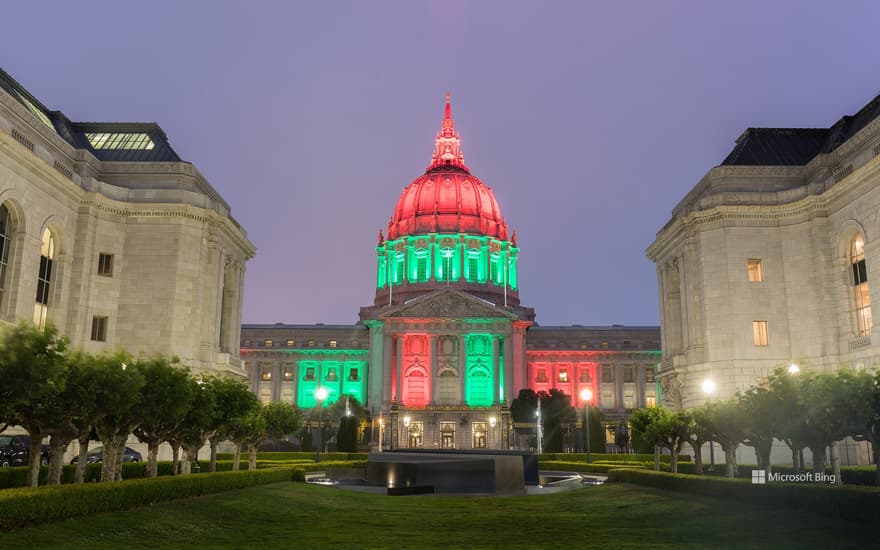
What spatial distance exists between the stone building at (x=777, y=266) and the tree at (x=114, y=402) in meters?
41.5

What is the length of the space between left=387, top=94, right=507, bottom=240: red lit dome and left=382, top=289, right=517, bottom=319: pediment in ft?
79.8

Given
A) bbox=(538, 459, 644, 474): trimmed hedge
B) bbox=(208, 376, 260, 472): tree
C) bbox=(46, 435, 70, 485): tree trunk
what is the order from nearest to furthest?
bbox=(46, 435, 70, 485): tree trunk → bbox=(208, 376, 260, 472): tree → bbox=(538, 459, 644, 474): trimmed hedge

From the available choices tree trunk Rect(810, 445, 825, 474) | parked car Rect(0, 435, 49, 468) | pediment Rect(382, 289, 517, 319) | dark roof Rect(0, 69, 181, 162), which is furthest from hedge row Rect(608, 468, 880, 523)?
A: pediment Rect(382, 289, 517, 319)

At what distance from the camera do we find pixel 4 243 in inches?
1848

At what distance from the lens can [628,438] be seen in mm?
Result: 100312

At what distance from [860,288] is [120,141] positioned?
191 ft

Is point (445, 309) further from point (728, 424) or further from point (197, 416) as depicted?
point (197, 416)

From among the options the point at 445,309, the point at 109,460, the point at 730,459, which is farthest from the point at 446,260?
the point at 109,460

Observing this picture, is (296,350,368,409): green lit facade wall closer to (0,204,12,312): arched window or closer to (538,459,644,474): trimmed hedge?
(538,459,644,474): trimmed hedge

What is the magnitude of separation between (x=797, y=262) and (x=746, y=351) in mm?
7450

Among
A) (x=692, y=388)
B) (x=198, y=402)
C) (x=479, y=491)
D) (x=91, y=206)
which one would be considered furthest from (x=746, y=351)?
(x=91, y=206)

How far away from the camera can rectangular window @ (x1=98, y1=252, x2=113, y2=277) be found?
5662 centimetres

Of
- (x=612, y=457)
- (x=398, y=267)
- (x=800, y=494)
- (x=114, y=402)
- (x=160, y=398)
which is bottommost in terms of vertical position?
(x=612, y=457)

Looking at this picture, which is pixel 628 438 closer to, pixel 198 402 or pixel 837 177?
pixel 837 177
